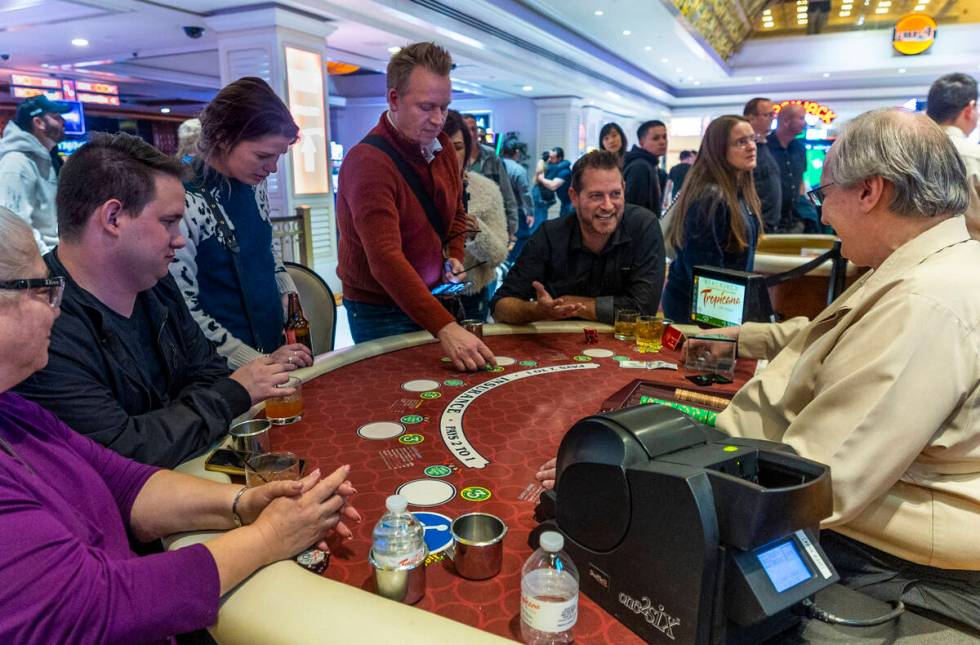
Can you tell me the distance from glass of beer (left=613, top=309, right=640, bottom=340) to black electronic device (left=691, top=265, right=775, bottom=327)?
21 cm

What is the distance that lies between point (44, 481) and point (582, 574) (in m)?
0.77

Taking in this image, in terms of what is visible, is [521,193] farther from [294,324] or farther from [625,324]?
[294,324]

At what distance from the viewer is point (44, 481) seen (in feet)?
2.97

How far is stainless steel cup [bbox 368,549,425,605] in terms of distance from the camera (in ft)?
2.89

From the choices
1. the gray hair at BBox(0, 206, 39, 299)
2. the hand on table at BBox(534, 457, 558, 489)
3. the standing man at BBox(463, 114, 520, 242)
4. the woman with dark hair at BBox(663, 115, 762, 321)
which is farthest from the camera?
the standing man at BBox(463, 114, 520, 242)

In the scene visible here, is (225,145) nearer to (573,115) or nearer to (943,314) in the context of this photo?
(943,314)

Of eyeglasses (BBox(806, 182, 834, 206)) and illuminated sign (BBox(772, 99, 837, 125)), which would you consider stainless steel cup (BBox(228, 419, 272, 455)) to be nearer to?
eyeglasses (BBox(806, 182, 834, 206))

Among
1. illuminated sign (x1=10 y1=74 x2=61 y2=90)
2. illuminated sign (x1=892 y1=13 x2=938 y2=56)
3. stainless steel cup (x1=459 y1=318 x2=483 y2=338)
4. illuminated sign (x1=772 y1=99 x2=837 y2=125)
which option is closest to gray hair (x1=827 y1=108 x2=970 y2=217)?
stainless steel cup (x1=459 y1=318 x2=483 y2=338)

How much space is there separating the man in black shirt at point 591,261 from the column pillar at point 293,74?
3385 mm

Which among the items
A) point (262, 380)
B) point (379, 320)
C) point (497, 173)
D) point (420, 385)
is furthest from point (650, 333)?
point (497, 173)

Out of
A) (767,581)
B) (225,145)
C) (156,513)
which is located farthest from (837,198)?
(225,145)

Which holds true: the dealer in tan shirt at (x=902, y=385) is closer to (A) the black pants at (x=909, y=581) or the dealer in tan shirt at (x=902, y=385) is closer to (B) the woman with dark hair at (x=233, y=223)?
(A) the black pants at (x=909, y=581)

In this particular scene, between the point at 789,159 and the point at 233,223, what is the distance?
4478 mm

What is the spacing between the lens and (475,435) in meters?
1.45
